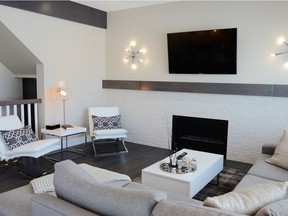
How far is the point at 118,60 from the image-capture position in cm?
562

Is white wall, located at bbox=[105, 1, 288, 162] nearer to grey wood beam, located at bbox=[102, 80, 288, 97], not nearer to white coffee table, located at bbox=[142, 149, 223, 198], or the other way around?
grey wood beam, located at bbox=[102, 80, 288, 97]

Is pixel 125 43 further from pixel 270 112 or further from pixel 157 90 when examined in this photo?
pixel 270 112

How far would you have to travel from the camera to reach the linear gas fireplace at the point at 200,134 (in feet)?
14.6

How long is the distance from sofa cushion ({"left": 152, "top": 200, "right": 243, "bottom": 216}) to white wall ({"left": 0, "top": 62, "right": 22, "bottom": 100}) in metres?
5.21

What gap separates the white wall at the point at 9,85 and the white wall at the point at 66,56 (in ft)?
4.41

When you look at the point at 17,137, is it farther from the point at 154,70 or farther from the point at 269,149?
the point at 269,149

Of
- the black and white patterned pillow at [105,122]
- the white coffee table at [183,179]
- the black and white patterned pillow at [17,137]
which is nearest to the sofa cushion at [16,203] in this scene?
the white coffee table at [183,179]

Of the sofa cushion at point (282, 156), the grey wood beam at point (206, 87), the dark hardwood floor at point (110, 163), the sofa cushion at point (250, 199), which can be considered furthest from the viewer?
the grey wood beam at point (206, 87)

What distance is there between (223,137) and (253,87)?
37.2 inches

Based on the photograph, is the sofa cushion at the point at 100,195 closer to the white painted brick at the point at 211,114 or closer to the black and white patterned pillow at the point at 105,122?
the black and white patterned pillow at the point at 105,122

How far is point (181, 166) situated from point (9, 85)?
168 inches

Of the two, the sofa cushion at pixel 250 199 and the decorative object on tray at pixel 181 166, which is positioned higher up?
the sofa cushion at pixel 250 199

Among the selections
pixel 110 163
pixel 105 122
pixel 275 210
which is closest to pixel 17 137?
pixel 110 163

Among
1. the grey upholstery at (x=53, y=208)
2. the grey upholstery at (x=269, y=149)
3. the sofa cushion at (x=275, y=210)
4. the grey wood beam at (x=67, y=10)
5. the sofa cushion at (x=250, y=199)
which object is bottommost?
the grey upholstery at (x=269, y=149)
